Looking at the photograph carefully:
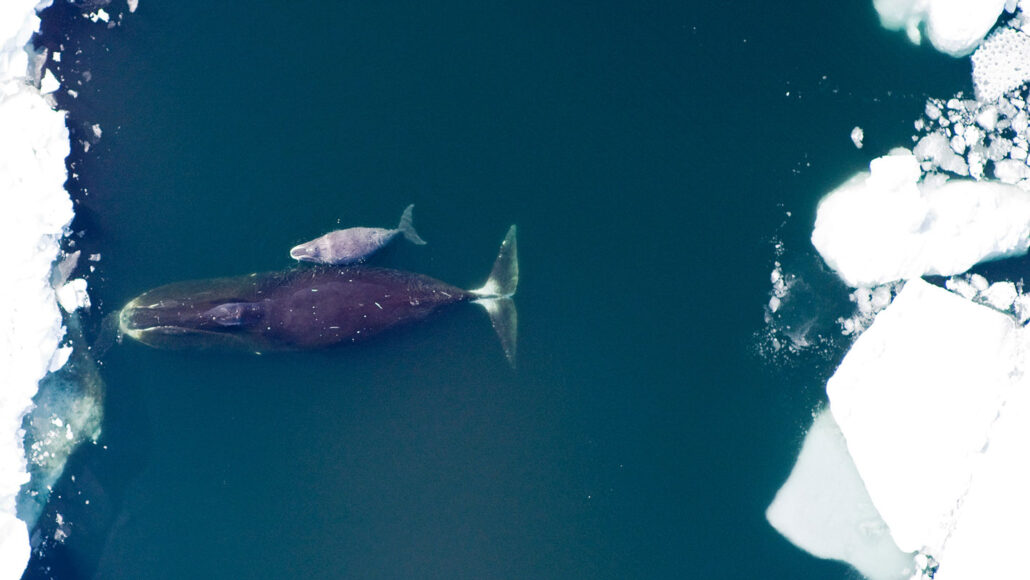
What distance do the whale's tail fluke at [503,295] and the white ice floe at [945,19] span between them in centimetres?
375

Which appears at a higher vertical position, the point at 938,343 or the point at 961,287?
the point at 961,287

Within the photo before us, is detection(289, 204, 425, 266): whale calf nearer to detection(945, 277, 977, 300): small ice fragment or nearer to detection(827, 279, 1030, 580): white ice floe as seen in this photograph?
detection(827, 279, 1030, 580): white ice floe

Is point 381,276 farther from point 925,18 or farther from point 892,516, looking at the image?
point 925,18

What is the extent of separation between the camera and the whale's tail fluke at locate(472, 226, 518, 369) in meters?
5.01

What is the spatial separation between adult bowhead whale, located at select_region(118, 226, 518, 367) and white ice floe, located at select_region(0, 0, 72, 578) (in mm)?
602

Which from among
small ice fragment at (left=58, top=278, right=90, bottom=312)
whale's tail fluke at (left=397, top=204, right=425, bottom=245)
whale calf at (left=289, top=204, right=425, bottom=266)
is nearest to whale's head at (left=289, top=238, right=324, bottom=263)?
Answer: whale calf at (left=289, top=204, right=425, bottom=266)

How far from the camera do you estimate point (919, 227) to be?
4.64 metres

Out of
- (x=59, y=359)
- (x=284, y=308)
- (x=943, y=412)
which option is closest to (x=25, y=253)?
(x=59, y=359)

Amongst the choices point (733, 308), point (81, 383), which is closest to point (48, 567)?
point (81, 383)

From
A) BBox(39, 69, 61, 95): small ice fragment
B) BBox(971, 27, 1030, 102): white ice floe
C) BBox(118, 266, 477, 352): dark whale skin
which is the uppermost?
BBox(971, 27, 1030, 102): white ice floe

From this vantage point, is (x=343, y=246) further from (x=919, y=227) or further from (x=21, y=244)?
(x=919, y=227)

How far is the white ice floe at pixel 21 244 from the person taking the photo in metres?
4.48

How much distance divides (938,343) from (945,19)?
2.59 m

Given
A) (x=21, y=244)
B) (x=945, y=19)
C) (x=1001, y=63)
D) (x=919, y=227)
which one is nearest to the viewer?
(x=21, y=244)
